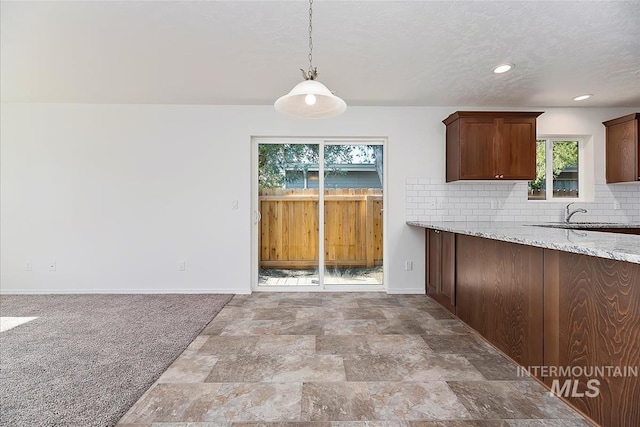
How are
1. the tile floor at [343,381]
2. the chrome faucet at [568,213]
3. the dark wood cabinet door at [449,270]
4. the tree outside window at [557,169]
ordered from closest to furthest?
the tile floor at [343,381]
the dark wood cabinet door at [449,270]
the chrome faucet at [568,213]
the tree outside window at [557,169]

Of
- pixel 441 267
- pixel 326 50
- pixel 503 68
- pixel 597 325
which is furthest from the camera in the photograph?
pixel 441 267

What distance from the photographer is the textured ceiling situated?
1.96 m

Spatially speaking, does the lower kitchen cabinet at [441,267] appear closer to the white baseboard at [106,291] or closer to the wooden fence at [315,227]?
the wooden fence at [315,227]

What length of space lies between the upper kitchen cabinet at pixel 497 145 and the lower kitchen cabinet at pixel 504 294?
1078mm

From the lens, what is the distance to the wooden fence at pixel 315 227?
3895mm

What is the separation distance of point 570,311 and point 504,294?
21.2 inches

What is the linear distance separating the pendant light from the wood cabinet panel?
4.85ft

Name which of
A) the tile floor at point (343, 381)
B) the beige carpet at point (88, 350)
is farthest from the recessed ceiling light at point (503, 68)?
the beige carpet at point (88, 350)

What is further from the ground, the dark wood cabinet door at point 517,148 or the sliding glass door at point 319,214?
the dark wood cabinet door at point 517,148

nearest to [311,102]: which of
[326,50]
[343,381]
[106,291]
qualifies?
[326,50]

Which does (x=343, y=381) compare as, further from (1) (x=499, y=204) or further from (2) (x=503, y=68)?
(1) (x=499, y=204)

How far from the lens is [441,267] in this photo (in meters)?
3.17

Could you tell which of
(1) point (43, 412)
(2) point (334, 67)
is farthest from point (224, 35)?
(1) point (43, 412)

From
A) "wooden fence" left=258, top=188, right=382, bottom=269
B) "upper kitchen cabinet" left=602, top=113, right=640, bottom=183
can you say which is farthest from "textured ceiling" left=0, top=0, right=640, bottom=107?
"wooden fence" left=258, top=188, right=382, bottom=269
